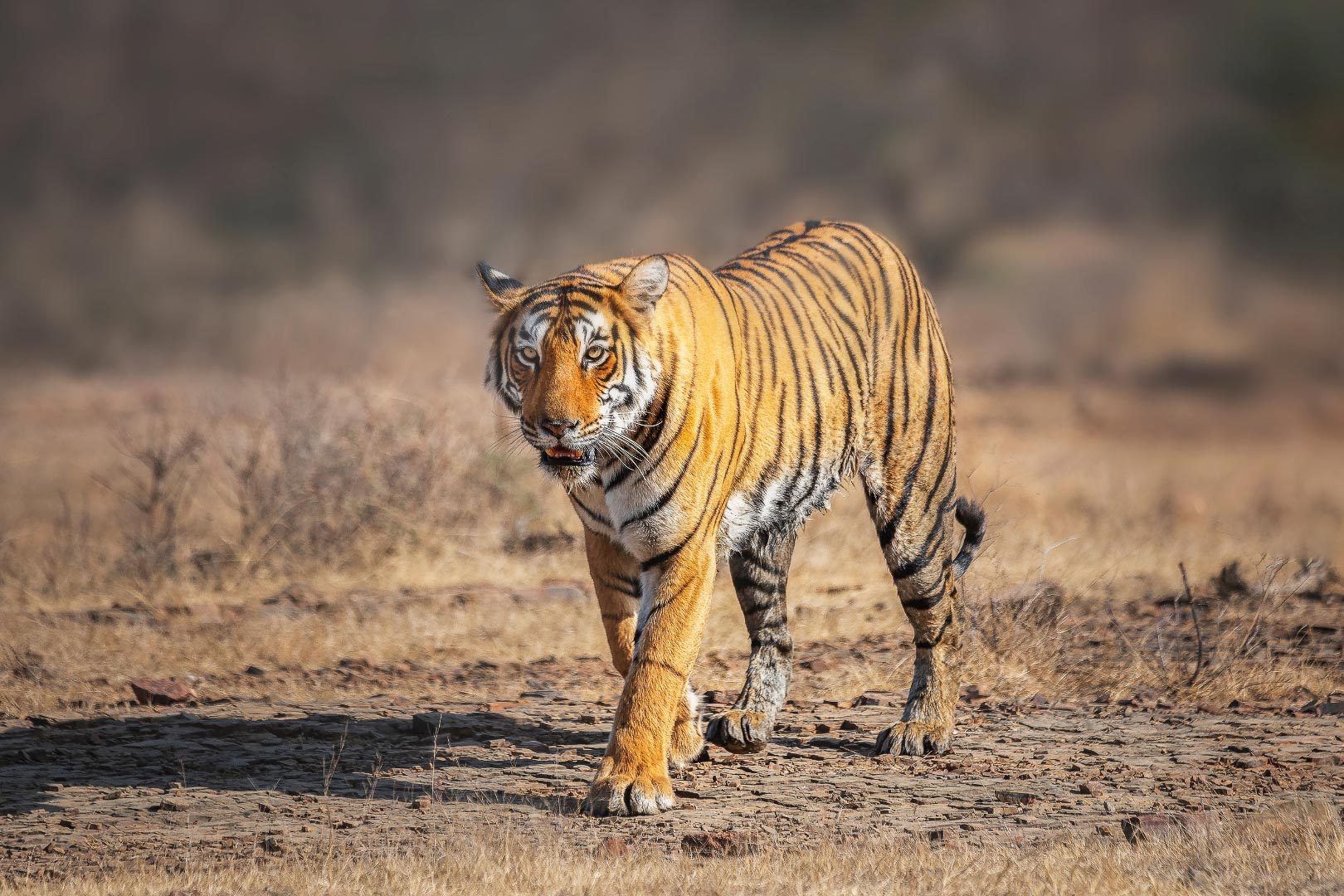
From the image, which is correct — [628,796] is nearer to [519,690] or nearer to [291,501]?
[519,690]

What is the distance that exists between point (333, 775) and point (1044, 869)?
8.17 feet

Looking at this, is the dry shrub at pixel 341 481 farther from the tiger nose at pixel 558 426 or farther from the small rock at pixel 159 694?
the tiger nose at pixel 558 426

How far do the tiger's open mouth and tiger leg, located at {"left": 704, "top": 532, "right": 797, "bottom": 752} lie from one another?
1313 millimetres

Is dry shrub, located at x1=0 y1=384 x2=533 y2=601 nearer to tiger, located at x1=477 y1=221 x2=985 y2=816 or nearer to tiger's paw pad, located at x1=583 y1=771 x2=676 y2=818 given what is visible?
tiger, located at x1=477 y1=221 x2=985 y2=816

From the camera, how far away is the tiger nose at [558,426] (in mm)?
4023

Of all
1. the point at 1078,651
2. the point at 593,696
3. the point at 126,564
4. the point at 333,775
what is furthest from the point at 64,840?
the point at 126,564

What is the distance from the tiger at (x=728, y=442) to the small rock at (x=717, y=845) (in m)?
0.29

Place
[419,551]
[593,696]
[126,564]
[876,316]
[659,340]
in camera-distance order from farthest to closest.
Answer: [419,551]
[126,564]
[593,696]
[876,316]
[659,340]

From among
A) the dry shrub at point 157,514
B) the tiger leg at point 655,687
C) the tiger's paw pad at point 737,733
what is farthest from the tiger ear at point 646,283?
Result: the dry shrub at point 157,514

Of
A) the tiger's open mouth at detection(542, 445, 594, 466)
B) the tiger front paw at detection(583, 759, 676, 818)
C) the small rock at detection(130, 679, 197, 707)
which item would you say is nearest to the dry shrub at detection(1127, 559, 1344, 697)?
the tiger front paw at detection(583, 759, 676, 818)

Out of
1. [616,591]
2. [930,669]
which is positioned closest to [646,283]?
[616,591]

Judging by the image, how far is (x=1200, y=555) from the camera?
10297 millimetres

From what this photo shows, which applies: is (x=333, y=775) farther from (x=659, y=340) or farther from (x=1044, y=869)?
(x=1044, y=869)

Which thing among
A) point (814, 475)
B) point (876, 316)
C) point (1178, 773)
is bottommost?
point (1178, 773)
